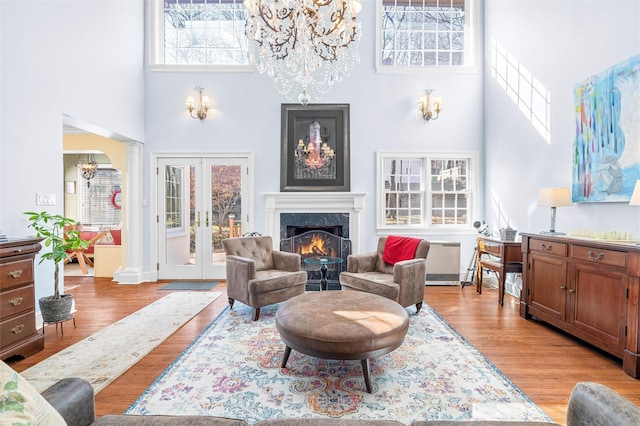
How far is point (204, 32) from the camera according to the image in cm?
548

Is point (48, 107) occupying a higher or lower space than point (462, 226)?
higher

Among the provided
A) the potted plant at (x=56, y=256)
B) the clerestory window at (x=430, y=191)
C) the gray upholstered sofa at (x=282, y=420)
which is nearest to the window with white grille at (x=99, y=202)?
the potted plant at (x=56, y=256)

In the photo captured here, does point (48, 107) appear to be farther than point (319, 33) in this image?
Yes

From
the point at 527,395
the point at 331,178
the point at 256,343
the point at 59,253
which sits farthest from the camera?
the point at 331,178

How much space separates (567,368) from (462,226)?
313cm

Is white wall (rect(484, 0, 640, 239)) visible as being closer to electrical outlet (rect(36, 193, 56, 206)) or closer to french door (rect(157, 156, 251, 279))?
french door (rect(157, 156, 251, 279))

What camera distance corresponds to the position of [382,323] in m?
2.18

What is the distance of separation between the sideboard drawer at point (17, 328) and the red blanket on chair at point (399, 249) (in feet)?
11.7

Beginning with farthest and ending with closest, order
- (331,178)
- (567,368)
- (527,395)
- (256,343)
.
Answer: (331,178) < (256,343) < (567,368) < (527,395)

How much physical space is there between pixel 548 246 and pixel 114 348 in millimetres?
4249

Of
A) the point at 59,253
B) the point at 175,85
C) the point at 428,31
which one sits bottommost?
the point at 59,253

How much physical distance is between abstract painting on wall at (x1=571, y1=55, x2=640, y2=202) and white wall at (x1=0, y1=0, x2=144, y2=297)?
561 cm

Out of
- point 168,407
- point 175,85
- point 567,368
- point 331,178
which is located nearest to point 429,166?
point 331,178

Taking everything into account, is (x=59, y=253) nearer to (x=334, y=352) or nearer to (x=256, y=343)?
(x=256, y=343)
